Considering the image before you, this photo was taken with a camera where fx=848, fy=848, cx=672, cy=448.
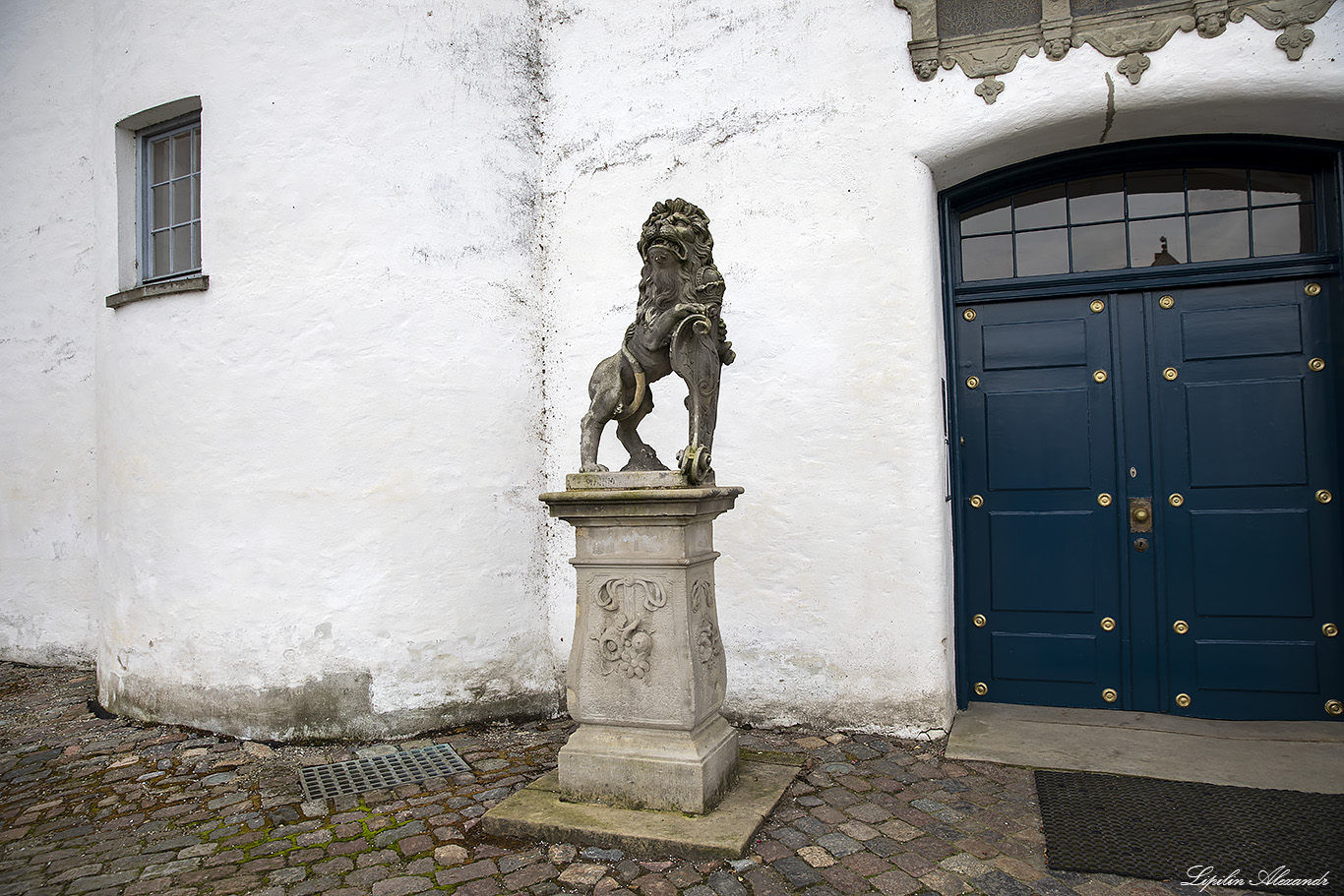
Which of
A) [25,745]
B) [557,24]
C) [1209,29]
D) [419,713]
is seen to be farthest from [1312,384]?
[25,745]

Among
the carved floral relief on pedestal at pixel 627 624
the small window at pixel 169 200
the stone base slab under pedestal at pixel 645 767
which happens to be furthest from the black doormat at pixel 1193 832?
the small window at pixel 169 200

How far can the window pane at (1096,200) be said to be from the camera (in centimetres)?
487

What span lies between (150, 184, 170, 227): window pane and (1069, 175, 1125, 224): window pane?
18.5 ft

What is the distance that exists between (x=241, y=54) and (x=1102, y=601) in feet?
19.1

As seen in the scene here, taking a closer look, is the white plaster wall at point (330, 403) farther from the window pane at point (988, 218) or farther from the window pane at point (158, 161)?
the window pane at point (988, 218)

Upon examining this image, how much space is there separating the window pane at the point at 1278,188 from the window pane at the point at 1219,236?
13 cm

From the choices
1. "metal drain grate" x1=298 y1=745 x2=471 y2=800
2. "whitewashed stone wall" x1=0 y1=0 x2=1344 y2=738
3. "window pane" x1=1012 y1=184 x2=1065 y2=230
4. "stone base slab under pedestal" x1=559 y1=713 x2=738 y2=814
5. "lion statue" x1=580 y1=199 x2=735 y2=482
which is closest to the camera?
"stone base slab under pedestal" x1=559 y1=713 x2=738 y2=814

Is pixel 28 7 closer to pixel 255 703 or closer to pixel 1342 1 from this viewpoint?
pixel 255 703

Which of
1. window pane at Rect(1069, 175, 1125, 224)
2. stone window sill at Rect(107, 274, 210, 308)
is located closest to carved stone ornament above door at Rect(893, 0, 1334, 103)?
window pane at Rect(1069, 175, 1125, 224)

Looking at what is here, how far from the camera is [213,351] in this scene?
15.8ft

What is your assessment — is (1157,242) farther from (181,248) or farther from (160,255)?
(160,255)

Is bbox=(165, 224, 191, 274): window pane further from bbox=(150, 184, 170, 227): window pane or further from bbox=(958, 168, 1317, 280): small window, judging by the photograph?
bbox=(958, 168, 1317, 280): small window

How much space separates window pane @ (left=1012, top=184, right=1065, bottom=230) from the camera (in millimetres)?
4953

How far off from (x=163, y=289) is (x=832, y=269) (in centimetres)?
387
